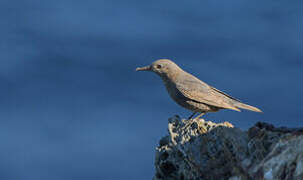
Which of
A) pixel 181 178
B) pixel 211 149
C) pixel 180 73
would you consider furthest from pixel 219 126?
pixel 180 73

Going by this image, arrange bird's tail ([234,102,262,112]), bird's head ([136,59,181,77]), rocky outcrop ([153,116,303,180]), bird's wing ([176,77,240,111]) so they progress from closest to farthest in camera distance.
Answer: rocky outcrop ([153,116,303,180]) → bird's wing ([176,77,240,111]) → bird's tail ([234,102,262,112]) → bird's head ([136,59,181,77])

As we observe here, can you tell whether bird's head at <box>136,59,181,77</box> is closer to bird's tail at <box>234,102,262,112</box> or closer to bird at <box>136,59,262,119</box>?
bird at <box>136,59,262,119</box>

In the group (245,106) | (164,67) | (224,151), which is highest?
(164,67)

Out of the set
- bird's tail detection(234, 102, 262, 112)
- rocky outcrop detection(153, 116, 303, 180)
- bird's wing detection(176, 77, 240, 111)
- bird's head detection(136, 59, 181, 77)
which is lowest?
rocky outcrop detection(153, 116, 303, 180)

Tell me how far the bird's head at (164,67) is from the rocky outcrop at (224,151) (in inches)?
102

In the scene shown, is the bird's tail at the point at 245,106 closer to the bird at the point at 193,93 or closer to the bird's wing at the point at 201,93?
the bird at the point at 193,93

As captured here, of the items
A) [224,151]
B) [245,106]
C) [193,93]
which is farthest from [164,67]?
[224,151]

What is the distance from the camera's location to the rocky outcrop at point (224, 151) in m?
10.1

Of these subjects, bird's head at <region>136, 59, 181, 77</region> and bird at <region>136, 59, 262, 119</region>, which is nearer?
bird at <region>136, 59, 262, 119</region>

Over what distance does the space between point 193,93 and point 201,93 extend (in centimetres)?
30

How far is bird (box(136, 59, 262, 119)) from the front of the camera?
14.7 meters

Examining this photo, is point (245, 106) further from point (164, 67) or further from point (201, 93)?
point (164, 67)

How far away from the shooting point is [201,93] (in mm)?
14852

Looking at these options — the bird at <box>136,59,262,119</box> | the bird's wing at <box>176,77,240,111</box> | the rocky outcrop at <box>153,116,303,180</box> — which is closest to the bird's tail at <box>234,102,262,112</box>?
the bird at <box>136,59,262,119</box>
